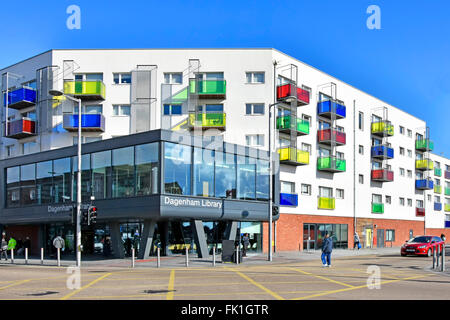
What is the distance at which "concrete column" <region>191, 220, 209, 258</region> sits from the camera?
29984 mm

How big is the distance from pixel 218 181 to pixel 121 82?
14.7m

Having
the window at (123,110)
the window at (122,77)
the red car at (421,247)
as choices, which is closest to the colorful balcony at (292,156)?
the red car at (421,247)

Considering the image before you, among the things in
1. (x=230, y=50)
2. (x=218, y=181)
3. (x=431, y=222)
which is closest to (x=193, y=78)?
(x=230, y=50)

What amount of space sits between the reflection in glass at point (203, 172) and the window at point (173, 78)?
38.9ft

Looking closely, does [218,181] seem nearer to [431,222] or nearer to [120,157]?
[120,157]

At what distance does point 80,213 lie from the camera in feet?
83.0

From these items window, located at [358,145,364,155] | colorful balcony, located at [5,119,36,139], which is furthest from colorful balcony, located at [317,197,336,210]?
colorful balcony, located at [5,119,36,139]

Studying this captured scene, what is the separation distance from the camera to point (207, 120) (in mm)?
38844

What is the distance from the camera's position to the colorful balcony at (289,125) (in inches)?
1560

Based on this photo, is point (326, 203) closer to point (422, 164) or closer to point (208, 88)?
point (208, 88)

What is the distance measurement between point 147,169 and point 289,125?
15334mm

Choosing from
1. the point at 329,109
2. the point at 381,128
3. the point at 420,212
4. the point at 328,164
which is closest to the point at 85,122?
the point at 329,109

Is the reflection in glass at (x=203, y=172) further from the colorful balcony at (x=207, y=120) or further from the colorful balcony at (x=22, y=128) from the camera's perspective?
the colorful balcony at (x=22, y=128)

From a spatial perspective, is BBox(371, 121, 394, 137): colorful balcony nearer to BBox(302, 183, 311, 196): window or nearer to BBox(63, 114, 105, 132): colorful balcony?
BBox(302, 183, 311, 196): window
